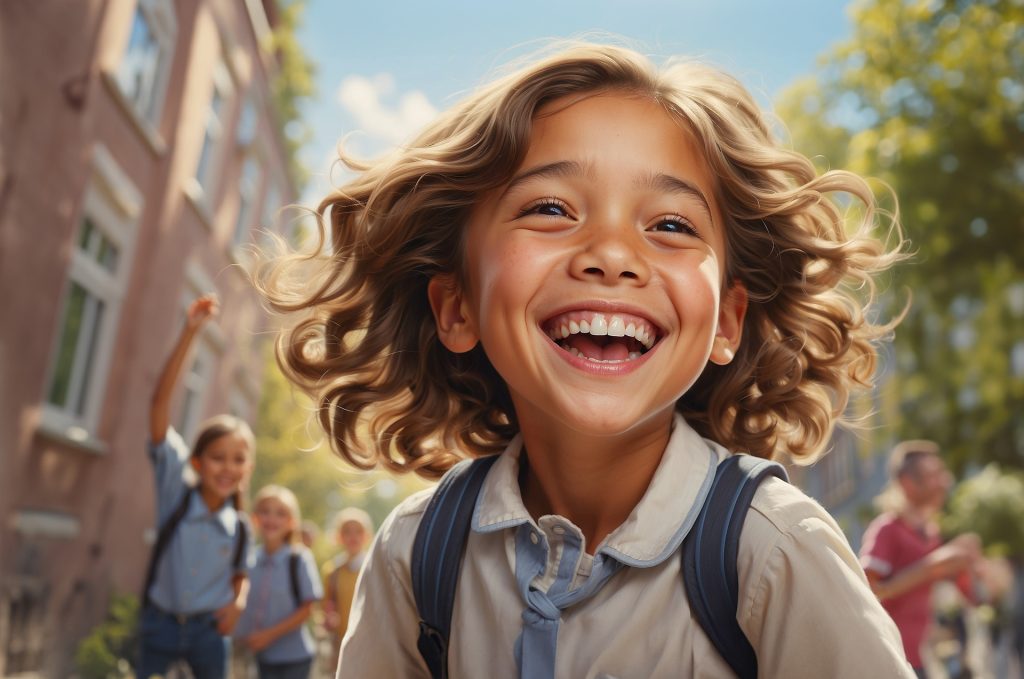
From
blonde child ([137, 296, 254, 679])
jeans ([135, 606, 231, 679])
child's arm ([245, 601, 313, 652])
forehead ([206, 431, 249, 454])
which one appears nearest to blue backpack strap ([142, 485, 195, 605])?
blonde child ([137, 296, 254, 679])

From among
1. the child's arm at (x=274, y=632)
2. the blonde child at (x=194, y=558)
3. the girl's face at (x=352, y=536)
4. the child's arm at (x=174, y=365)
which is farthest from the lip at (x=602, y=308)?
the girl's face at (x=352, y=536)

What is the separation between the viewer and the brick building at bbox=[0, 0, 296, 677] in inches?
295

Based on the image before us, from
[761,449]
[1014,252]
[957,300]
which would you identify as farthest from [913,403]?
[761,449]

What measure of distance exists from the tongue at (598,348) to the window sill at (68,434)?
285 inches

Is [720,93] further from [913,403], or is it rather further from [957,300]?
[913,403]

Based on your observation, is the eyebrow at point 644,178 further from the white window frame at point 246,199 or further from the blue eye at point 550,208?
the white window frame at point 246,199

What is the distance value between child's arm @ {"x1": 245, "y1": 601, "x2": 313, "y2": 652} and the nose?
515 centimetres

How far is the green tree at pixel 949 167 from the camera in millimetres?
14055

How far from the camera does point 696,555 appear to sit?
1789mm

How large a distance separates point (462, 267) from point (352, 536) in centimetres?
563

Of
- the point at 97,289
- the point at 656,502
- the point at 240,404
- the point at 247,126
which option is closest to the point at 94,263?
the point at 97,289

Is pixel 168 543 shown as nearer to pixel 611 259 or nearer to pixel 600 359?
pixel 600 359

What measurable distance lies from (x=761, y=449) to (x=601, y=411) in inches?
30.7

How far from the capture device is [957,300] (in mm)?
15141
